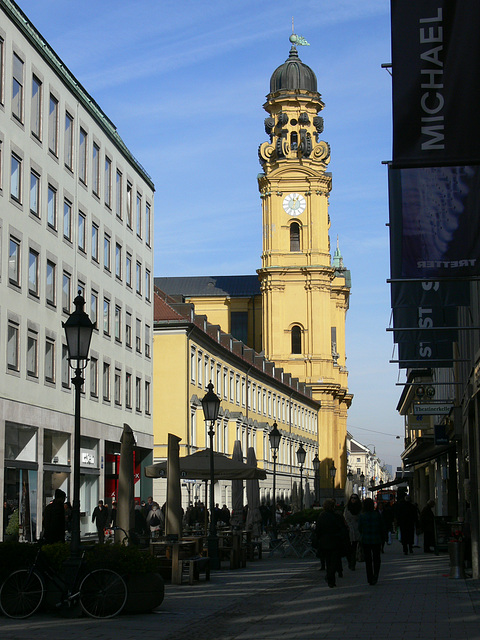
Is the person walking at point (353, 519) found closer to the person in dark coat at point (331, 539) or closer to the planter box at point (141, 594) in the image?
the person in dark coat at point (331, 539)

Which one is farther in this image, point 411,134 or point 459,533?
point 459,533

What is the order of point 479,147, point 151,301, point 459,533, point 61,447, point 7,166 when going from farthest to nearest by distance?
point 151,301, point 61,447, point 7,166, point 459,533, point 479,147

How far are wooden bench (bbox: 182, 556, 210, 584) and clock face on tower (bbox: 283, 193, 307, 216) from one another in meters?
81.3

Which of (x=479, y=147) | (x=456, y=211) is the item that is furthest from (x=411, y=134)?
(x=456, y=211)

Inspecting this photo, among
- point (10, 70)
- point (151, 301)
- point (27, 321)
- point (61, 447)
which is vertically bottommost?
point (61, 447)

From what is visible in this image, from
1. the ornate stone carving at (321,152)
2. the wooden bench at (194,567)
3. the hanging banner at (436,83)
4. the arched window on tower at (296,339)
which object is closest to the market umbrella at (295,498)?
the arched window on tower at (296,339)

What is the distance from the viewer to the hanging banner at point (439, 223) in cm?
1469

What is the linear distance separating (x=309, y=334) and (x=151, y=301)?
166ft

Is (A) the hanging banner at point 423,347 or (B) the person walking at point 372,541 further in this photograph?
(A) the hanging banner at point 423,347

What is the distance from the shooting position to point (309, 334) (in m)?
100

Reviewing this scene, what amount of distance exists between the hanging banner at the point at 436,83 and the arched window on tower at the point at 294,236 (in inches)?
3593

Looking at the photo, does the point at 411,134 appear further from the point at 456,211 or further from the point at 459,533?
the point at 459,533

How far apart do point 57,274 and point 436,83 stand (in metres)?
27.5

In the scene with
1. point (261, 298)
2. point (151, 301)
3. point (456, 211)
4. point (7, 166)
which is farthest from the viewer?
point (261, 298)
